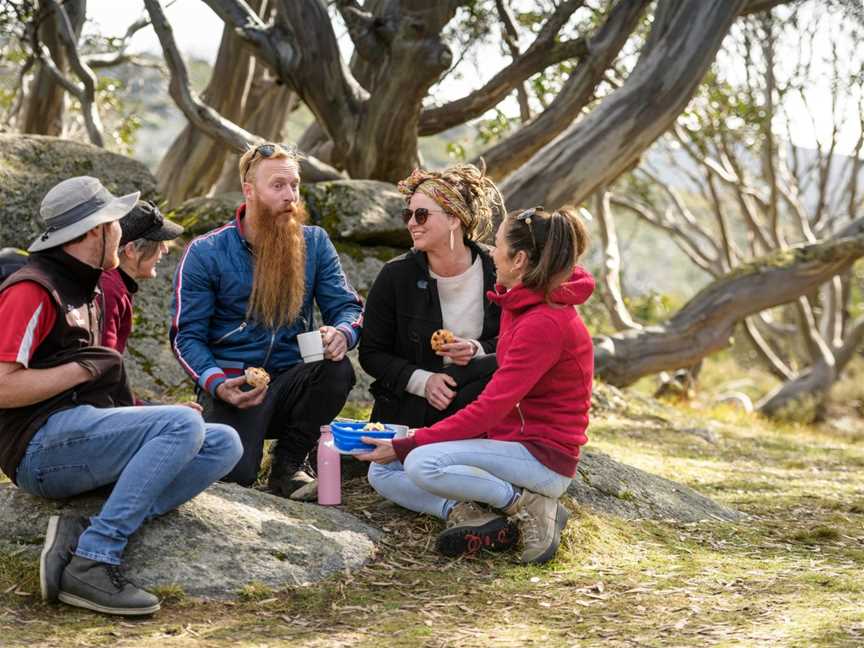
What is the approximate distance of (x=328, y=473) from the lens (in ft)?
15.8

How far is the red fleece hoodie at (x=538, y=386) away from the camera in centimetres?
430

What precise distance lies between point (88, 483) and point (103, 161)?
16.0 feet

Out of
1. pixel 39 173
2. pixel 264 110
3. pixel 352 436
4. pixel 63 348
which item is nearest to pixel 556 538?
pixel 352 436

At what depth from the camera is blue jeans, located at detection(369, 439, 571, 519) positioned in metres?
4.38

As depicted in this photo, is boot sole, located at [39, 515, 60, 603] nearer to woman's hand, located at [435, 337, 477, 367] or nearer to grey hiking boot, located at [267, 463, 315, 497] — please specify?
grey hiking boot, located at [267, 463, 315, 497]

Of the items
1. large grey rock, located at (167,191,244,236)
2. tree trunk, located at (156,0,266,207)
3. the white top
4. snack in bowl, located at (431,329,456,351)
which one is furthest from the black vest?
tree trunk, located at (156,0,266,207)

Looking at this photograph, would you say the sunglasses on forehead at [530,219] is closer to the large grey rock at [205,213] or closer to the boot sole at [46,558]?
the boot sole at [46,558]

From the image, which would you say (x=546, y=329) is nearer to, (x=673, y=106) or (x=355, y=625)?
(x=355, y=625)

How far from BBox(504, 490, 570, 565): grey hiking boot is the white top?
945 millimetres

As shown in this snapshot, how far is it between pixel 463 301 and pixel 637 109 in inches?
175

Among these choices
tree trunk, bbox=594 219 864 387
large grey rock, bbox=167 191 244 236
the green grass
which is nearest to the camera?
the green grass

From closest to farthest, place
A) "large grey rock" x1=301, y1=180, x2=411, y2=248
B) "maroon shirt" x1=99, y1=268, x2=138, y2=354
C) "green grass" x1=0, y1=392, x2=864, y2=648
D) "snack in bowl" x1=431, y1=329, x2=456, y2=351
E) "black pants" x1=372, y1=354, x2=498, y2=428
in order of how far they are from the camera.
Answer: "green grass" x1=0, y1=392, x2=864, y2=648 → "maroon shirt" x1=99, y1=268, x2=138, y2=354 → "snack in bowl" x1=431, y1=329, x2=456, y2=351 → "black pants" x1=372, y1=354, x2=498, y2=428 → "large grey rock" x1=301, y1=180, x2=411, y2=248

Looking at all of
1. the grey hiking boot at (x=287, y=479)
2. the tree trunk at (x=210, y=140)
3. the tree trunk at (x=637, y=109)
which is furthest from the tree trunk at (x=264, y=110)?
the grey hiking boot at (x=287, y=479)

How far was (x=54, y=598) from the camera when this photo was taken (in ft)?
12.3
